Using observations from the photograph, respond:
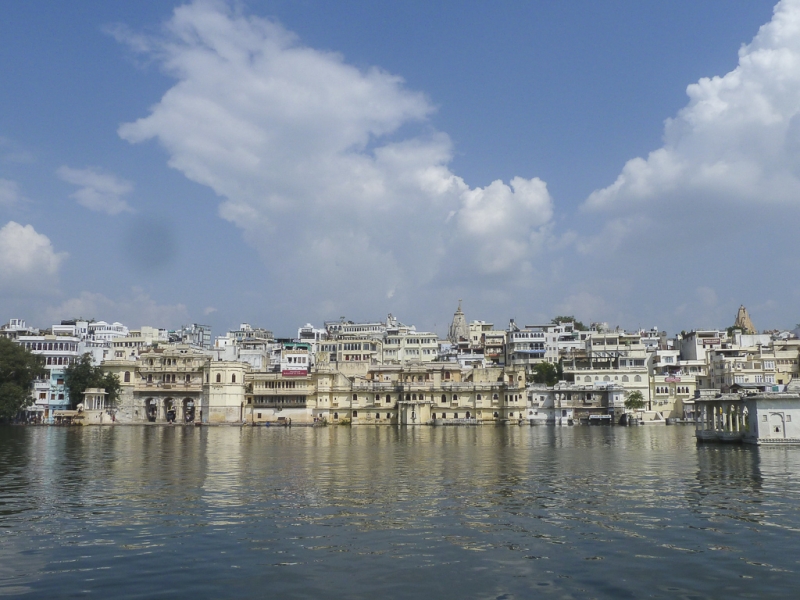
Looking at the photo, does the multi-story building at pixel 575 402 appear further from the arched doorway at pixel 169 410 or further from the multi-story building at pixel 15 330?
the multi-story building at pixel 15 330

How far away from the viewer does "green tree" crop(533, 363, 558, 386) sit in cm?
10256

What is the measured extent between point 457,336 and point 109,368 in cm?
8114

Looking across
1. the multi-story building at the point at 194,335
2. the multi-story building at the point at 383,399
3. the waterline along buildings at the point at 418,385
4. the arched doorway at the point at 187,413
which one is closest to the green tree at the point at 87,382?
the waterline along buildings at the point at 418,385

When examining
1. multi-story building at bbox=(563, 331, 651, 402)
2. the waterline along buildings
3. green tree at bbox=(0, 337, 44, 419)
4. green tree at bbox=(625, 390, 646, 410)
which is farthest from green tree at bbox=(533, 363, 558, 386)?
green tree at bbox=(0, 337, 44, 419)

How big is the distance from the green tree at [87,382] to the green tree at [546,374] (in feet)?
182

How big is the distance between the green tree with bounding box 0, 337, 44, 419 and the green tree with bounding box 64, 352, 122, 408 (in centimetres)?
477

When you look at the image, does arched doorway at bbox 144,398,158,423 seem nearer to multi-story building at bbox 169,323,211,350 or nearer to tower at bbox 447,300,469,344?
multi-story building at bbox 169,323,211,350

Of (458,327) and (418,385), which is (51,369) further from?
(458,327)

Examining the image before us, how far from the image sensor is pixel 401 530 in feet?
57.8

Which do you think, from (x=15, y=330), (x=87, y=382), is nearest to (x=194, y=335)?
(x=15, y=330)

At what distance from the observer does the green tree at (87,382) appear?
8819cm

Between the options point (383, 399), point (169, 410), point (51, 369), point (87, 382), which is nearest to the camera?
point (87, 382)

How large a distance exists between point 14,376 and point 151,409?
1748 centimetres

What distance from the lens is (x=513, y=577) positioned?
1358 centimetres
